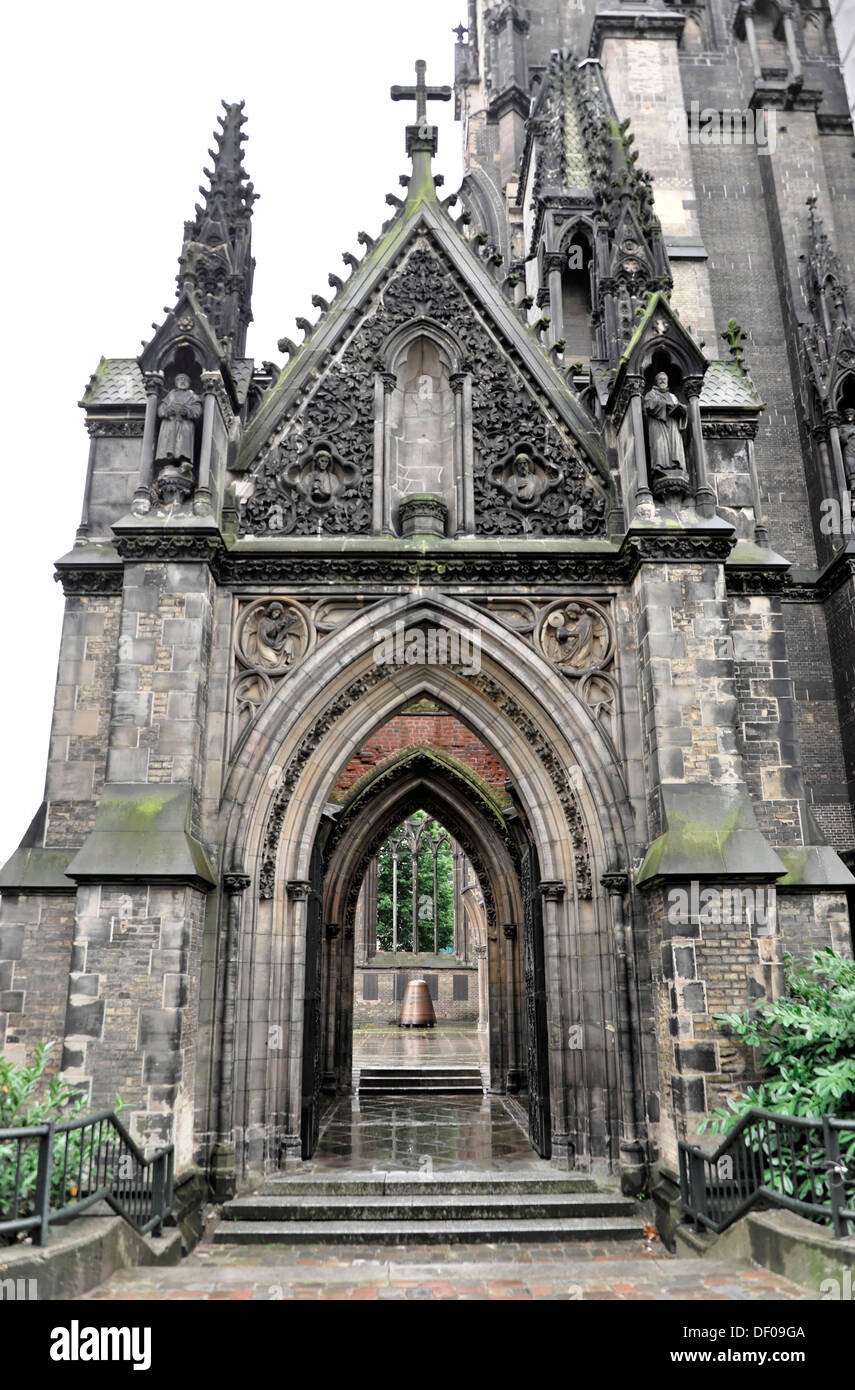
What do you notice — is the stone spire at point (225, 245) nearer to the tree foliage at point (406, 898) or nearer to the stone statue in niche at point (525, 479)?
the stone statue in niche at point (525, 479)

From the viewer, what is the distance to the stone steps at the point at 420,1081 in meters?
15.7

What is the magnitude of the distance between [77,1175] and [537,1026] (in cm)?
530

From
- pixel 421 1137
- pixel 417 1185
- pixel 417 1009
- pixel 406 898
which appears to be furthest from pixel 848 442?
pixel 406 898

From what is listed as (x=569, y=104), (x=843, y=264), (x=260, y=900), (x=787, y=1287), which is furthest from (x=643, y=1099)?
(x=569, y=104)

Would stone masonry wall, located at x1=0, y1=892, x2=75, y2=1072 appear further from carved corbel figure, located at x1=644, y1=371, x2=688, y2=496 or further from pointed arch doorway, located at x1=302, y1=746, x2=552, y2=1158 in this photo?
carved corbel figure, located at x1=644, y1=371, x2=688, y2=496

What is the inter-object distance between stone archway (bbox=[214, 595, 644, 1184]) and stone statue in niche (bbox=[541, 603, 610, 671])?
9.7 inches

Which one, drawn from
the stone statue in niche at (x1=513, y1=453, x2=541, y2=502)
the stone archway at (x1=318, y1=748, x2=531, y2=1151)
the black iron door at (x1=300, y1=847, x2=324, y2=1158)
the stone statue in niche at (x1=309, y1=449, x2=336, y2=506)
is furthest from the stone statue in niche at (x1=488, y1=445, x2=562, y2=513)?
the stone archway at (x1=318, y1=748, x2=531, y2=1151)

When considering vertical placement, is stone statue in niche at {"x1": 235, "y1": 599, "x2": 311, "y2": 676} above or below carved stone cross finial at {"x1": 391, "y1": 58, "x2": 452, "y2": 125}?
below

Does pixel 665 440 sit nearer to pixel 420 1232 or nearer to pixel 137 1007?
pixel 137 1007

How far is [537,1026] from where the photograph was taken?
1042 centimetres

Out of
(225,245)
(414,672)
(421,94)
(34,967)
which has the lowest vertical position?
(34,967)

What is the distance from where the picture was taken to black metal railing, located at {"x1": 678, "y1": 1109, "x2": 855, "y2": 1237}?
19.1 ft

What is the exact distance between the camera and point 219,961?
9.11 metres
